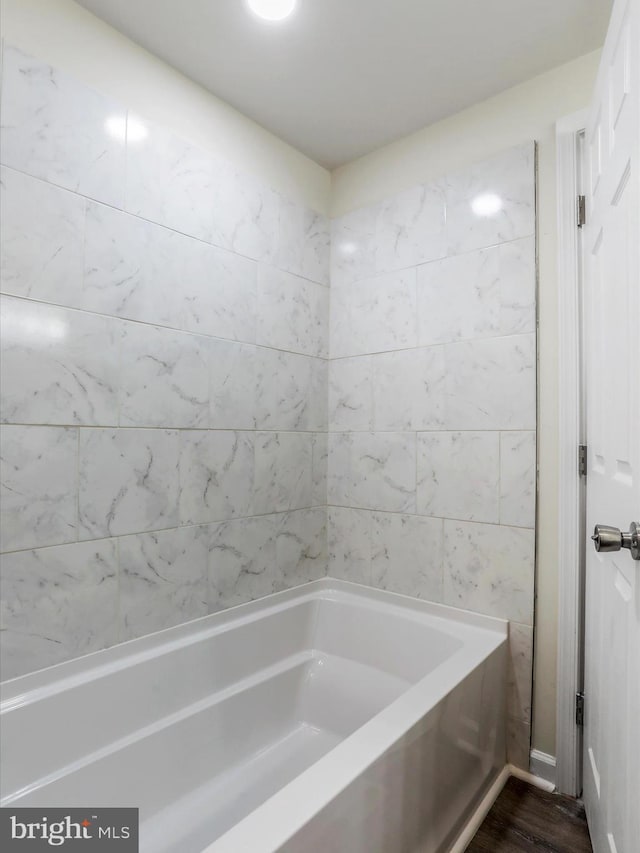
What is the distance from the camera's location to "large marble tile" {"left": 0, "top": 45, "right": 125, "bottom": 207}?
4.69ft

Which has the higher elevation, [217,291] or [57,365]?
[217,291]

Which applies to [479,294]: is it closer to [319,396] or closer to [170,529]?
[319,396]

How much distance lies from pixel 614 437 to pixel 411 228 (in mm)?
1384

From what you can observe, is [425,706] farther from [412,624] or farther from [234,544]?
[234,544]

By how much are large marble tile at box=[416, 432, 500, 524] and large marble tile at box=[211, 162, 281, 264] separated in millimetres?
1071

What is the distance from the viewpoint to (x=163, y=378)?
1.78m

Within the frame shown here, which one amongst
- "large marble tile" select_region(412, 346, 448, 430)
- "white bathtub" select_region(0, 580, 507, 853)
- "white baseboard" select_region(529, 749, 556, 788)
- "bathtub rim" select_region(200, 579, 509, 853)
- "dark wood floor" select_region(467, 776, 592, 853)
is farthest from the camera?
"large marble tile" select_region(412, 346, 448, 430)

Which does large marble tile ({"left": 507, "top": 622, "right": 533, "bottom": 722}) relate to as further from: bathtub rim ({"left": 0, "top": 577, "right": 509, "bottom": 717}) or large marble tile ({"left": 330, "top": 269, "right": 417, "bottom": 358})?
large marble tile ({"left": 330, "top": 269, "right": 417, "bottom": 358})

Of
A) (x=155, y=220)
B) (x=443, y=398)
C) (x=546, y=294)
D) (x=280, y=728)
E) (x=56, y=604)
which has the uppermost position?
(x=155, y=220)

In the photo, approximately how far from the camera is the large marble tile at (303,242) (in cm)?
227

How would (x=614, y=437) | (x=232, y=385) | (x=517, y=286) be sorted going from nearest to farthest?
(x=614, y=437)
(x=517, y=286)
(x=232, y=385)

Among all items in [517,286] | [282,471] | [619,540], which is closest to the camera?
[619,540]

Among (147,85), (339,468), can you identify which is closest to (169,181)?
(147,85)

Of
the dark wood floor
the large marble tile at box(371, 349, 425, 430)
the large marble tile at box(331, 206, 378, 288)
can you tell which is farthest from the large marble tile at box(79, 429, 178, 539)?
the dark wood floor
